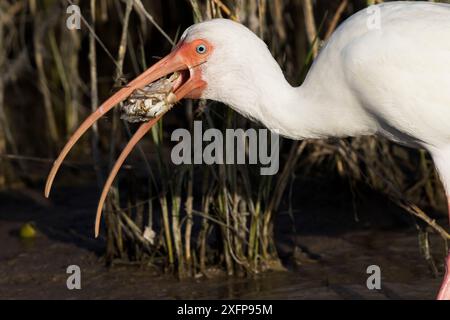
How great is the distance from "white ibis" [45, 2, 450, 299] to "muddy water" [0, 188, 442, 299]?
1183 mm

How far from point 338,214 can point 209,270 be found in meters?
1.57

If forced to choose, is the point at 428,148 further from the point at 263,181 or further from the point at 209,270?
the point at 209,270

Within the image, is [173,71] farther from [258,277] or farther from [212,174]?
[258,277]

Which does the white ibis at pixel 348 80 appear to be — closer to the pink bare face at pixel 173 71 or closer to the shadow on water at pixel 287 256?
the pink bare face at pixel 173 71

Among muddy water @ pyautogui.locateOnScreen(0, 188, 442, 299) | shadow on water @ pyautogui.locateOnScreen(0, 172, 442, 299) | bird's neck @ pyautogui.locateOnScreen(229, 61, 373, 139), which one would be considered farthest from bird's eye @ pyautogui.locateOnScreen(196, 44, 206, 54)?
muddy water @ pyautogui.locateOnScreen(0, 188, 442, 299)

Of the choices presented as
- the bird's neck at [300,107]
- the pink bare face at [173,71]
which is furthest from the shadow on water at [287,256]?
the pink bare face at [173,71]

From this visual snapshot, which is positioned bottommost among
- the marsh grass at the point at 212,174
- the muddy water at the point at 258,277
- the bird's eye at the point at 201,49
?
the muddy water at the point at 258,277

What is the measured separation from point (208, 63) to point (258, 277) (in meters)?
1.89

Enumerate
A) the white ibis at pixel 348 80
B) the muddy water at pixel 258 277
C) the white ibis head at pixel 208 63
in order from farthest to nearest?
the muddy water at pixel 258 277 < the white ibis head at pixel 208 63 < the white ibis at pixel 348 80

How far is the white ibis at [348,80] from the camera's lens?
659 cm

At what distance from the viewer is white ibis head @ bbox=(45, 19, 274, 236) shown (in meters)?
6.73

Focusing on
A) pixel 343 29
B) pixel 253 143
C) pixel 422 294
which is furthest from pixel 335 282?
pixel 343 29

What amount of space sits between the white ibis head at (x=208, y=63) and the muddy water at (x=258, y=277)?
4.99 feet

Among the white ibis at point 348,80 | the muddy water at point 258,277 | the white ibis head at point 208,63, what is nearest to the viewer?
the white ibis at point 348,80
